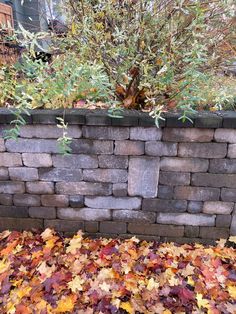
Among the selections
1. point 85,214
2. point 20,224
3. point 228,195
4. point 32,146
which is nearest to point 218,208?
point 228,195

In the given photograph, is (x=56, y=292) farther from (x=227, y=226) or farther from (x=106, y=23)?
(x=106, y=23)

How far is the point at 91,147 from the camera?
7.63 ft

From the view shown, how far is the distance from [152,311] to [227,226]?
108 cm

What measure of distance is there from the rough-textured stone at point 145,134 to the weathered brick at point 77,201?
756 mm

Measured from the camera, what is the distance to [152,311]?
1964 mm

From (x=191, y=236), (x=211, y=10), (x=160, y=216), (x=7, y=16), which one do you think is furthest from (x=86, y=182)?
(x=7, y=16)

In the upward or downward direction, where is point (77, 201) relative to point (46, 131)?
downward

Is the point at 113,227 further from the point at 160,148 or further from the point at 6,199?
the point at 6,199

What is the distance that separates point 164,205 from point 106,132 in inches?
34.0

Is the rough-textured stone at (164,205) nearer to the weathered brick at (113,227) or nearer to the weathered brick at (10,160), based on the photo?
the weathered brick at (113,227)

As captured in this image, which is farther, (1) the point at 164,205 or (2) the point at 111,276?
(1) the point at 164,205

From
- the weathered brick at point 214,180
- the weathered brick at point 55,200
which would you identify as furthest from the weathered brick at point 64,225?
the weathered brick at point 214,180

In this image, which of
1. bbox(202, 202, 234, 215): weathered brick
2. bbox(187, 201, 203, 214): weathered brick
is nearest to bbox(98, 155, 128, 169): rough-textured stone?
bbox(187, 201, 203, 214): weathered brick

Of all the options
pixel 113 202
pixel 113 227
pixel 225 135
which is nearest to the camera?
pixel 225 135
